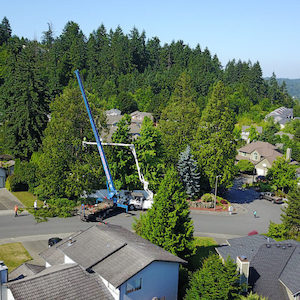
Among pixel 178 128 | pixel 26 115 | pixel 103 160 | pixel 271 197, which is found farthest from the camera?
pixel 26 115

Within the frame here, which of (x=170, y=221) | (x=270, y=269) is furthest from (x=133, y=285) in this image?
(x=270, y=269)

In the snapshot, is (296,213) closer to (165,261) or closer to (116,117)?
(165,261)

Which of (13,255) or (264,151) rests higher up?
(264,151)

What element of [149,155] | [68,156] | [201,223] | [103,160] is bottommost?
[201,223]

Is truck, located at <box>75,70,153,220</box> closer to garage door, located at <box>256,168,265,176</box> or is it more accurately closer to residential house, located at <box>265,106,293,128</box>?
garage door, located at <box>256,168,265,176</box>

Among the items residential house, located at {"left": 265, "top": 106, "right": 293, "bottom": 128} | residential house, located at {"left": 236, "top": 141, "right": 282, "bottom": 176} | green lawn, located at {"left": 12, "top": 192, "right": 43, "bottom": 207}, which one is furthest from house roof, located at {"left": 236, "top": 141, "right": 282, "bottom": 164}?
residential house, located at {"left": 265, "top": 106, "right": 293, "bottom": 128}

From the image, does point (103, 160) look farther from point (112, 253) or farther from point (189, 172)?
point (112, 253)
